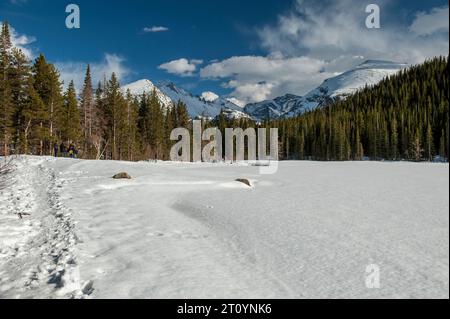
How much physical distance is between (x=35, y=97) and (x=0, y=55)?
243 inches

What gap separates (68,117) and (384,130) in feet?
275

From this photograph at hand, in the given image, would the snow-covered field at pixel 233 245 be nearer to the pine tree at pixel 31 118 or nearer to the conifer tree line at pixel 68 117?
the conifer tree line at pixel 68 117

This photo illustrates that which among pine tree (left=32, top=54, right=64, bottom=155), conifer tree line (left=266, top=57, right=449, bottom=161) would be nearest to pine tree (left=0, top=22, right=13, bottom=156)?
pine tree (left=32, top=54, right=64, bottom=155)

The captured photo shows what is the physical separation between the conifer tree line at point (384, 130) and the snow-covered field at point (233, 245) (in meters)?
72.8

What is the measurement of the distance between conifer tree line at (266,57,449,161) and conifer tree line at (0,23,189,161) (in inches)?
2228

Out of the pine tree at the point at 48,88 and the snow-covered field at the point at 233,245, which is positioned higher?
the pine tree at the point at 48,88

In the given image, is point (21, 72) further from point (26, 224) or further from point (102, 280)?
point (102, 280)

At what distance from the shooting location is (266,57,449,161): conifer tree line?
89.7 metres

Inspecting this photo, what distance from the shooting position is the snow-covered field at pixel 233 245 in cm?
542

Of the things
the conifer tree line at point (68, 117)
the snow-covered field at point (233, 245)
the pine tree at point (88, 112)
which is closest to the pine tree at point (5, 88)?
the conifer tree line at point (68, 117)

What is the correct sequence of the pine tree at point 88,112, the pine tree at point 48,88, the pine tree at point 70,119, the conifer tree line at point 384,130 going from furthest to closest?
the conifer tree line at point 384,130
the pine tree at point 88,112
the pine tree at point 70,119
the pine tree at point 48,88

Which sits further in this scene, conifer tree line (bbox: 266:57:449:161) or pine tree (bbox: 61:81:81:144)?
conifer tree line (bbox: 266:57:449:161)

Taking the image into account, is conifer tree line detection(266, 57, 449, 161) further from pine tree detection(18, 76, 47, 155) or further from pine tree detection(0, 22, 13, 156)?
pine tree detection(0, 22, 13, 156)

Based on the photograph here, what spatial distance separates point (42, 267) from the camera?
7211mm
